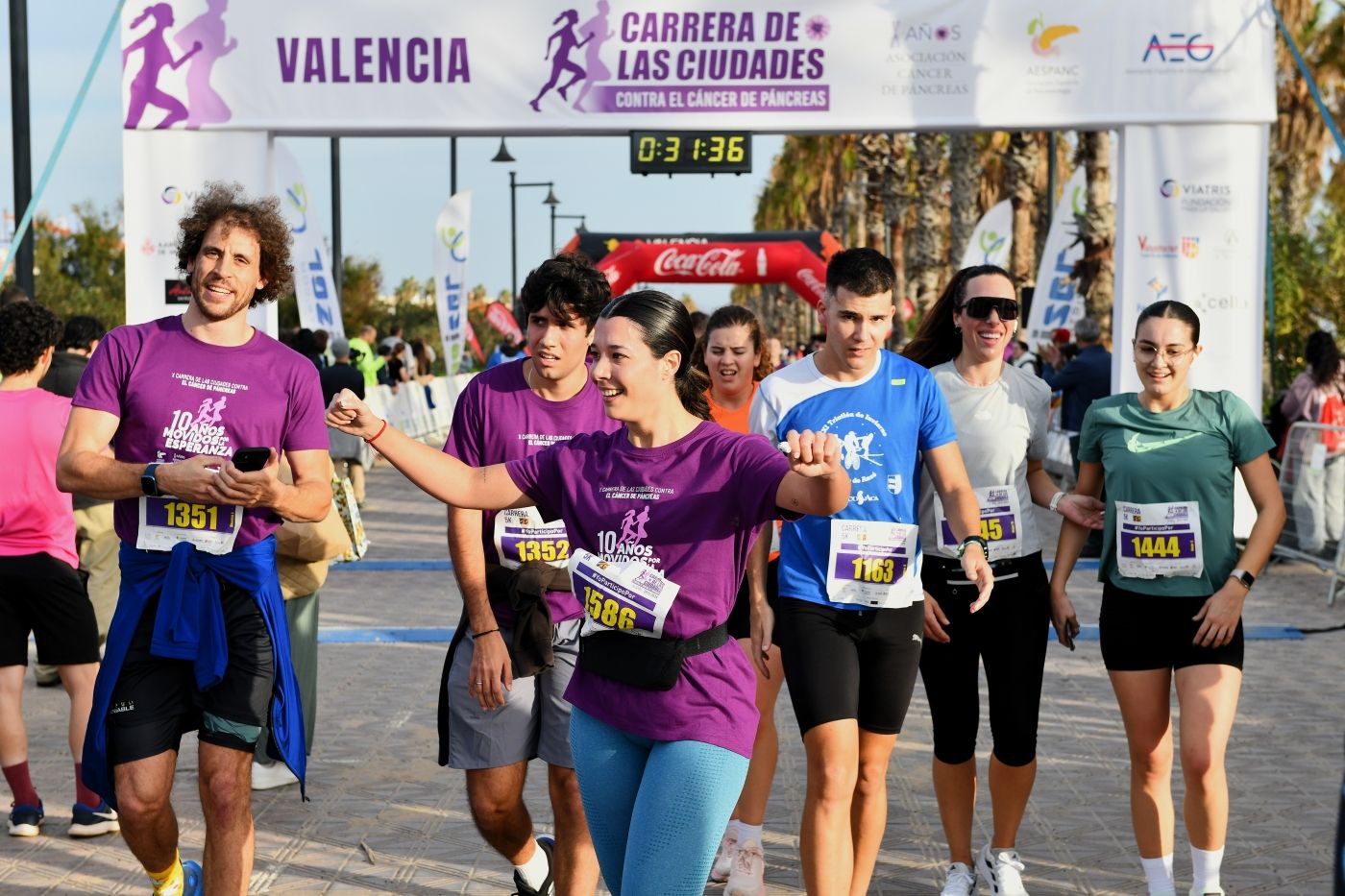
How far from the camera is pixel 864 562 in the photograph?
4598 mm

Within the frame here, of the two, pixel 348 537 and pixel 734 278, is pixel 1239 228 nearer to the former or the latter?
pixel 348 537

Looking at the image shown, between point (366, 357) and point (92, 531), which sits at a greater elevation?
point (366, 357)

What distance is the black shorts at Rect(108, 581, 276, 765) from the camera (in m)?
4.27

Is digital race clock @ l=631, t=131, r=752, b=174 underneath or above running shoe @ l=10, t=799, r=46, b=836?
above

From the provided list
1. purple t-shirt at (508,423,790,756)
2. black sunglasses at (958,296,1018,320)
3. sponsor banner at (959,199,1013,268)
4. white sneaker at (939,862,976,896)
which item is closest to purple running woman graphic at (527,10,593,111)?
sponsor banner at (959,199,1013,268)

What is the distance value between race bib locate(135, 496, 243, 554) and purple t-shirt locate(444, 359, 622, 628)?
0.66m

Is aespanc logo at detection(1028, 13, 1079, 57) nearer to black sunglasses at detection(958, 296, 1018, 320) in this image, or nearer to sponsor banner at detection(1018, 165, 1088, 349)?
A: sponsor banner at detection(1018, 165, 1088, 349)

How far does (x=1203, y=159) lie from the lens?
13969mm

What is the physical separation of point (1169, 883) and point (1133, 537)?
3.43ft

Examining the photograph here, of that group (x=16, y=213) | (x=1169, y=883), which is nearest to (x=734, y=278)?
(x=16, y=213)

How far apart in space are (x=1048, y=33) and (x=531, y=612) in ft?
35.0

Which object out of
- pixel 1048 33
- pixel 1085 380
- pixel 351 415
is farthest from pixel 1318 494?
pixel 351 415

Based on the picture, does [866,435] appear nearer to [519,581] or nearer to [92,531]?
[519,581]

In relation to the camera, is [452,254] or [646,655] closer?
[646,655]
